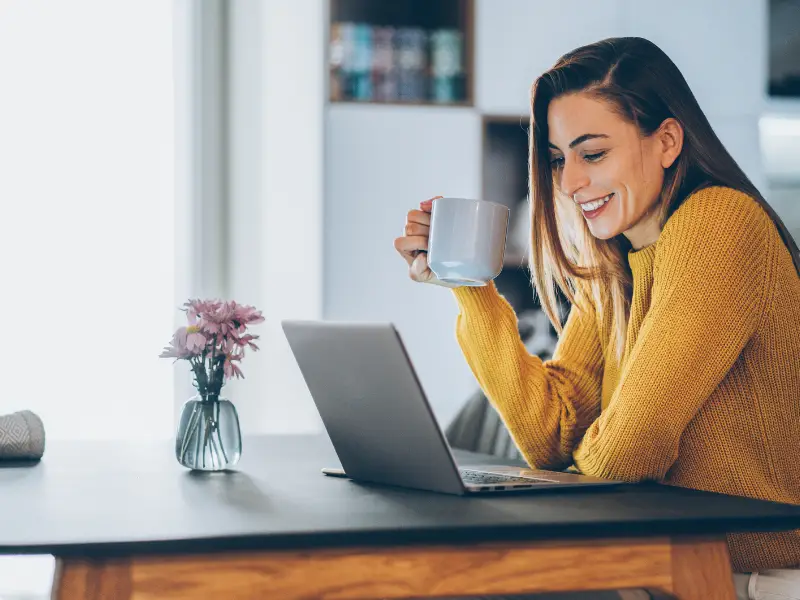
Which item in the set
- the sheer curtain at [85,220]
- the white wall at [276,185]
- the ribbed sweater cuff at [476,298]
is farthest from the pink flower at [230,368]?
the white wall at [276,185]

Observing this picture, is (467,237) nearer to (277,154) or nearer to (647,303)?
(647,303)

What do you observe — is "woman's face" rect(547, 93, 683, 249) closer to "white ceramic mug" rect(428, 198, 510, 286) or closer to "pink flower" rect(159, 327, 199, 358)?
"white ceramic mug" rect(428, 198, 510, 286)

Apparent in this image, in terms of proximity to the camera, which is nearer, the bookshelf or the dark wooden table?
the dark wooden table

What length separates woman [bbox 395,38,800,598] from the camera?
1.13 metres

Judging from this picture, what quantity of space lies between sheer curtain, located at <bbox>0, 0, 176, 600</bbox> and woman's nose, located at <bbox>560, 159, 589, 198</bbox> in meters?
1.56

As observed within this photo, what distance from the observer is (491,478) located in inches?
43.2

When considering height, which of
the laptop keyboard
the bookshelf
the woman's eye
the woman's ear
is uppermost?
the bookshelf

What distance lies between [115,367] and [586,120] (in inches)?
68.1

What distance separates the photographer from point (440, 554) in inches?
33.1

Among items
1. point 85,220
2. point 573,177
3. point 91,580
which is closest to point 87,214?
point 85,220

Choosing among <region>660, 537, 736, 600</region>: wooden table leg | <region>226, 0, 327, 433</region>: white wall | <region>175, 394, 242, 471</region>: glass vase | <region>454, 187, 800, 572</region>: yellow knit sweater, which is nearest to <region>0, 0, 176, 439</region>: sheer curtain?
<region>226, 0, 327, 433</region>: white wall

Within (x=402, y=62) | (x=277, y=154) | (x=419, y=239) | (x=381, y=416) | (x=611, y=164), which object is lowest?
(x=381, y=416)

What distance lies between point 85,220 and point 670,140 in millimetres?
1765

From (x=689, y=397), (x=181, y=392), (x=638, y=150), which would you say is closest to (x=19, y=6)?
(x=181, y=392)
